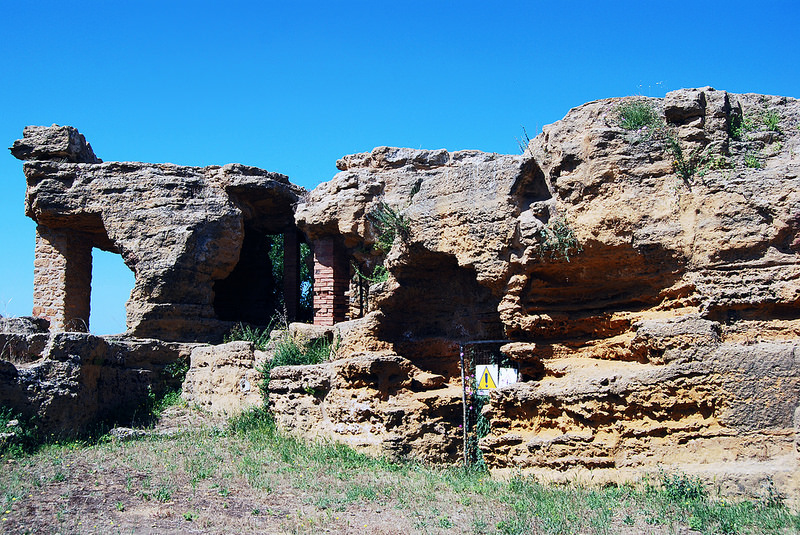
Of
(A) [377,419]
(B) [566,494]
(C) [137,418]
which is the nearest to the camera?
(B) [566,494]

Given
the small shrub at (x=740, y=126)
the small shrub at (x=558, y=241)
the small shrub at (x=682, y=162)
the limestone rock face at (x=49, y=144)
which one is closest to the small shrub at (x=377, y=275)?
the small shrub at (x=558, y=241)

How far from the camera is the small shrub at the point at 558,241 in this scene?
26.7ft

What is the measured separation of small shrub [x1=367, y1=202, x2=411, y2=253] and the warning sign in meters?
2.07

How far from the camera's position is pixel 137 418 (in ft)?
35.9

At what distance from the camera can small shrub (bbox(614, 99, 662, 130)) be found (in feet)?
26.3

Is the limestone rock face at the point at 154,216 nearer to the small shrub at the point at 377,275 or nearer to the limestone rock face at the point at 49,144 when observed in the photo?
the limestone rock face at the point at 49,144

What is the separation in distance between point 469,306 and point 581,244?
2.64 m

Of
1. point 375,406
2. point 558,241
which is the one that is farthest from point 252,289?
point 558,241

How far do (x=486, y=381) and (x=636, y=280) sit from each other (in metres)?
2.48

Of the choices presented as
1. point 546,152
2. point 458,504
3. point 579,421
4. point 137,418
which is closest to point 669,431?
point 579,421

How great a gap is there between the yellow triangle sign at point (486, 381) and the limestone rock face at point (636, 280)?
636 millimetres

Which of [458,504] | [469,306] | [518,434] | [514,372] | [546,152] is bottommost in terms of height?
[458,504]

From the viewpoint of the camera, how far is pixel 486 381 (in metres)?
9.48

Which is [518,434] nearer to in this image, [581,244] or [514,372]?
[514,372]
